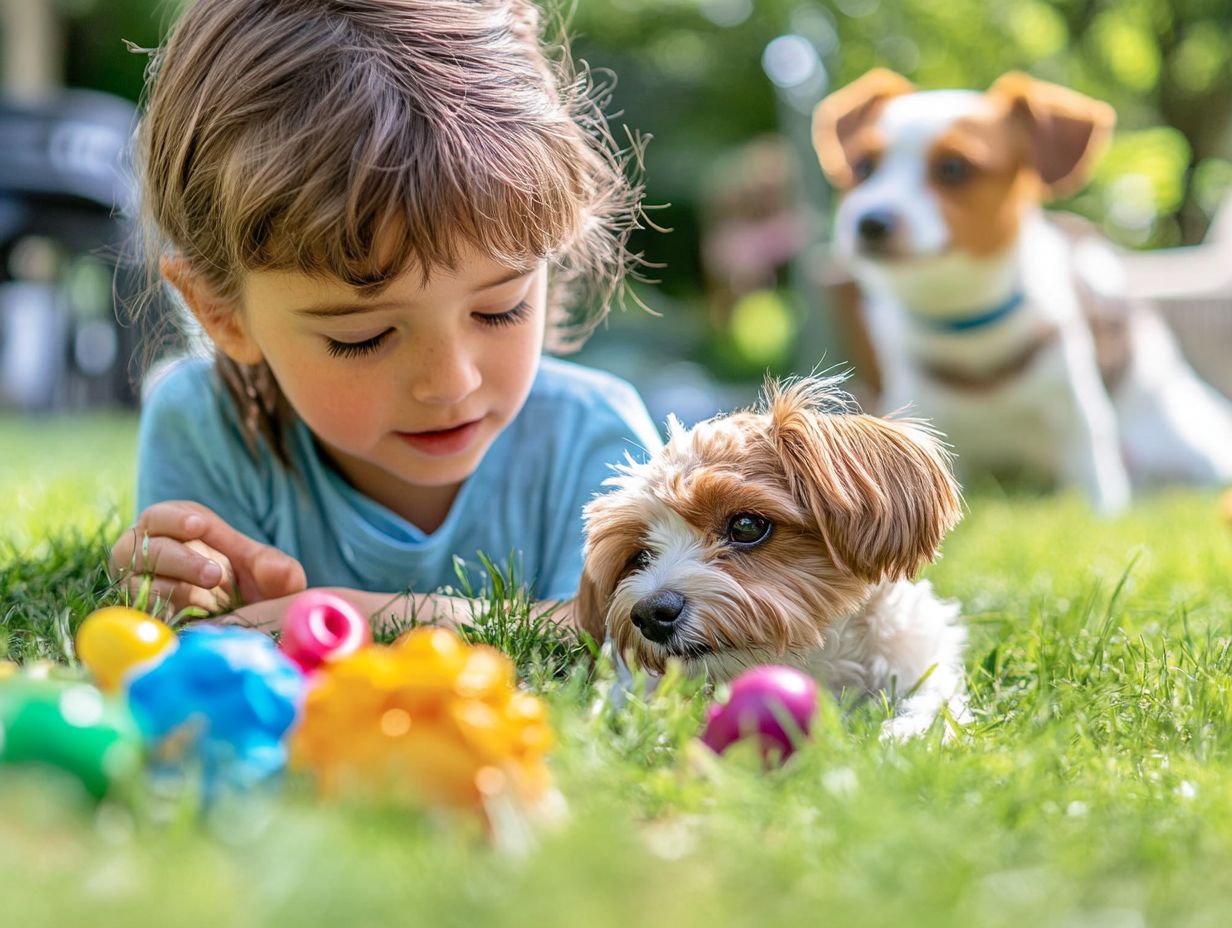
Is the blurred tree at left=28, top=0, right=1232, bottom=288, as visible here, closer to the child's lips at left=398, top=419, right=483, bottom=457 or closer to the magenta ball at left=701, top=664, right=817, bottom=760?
the child's lips at left=398, top=419, right=483, bottom=457

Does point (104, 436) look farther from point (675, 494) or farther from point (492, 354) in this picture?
point (675, 494)

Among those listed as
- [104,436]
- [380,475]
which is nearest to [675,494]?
[380,475]

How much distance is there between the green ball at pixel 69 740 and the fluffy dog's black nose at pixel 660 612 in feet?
3.54

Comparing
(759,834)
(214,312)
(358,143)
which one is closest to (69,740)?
(759,834)

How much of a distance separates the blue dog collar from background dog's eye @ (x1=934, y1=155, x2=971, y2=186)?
24.2 inches

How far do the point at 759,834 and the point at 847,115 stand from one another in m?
5.01

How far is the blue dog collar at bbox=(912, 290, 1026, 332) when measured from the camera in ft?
19.4

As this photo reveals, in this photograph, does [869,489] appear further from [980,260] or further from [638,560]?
[980,260]

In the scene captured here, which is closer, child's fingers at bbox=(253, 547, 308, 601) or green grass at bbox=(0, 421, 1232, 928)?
green grass at bbox=(0, 421, 1232, 928)

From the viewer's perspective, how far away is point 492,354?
285 centimetres

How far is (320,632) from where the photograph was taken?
1.95 m

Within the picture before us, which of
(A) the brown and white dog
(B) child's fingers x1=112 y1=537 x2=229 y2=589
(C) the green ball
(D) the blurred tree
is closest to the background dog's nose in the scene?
(A) the brown and white dog

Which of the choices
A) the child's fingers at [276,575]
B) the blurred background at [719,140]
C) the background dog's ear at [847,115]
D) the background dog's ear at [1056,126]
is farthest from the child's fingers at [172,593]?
the blurred background at [719,140]

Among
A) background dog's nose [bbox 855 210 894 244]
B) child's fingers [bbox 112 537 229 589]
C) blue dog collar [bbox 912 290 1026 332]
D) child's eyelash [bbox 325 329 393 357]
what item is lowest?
blue dog collar [bbox 912 290 1026 332]
